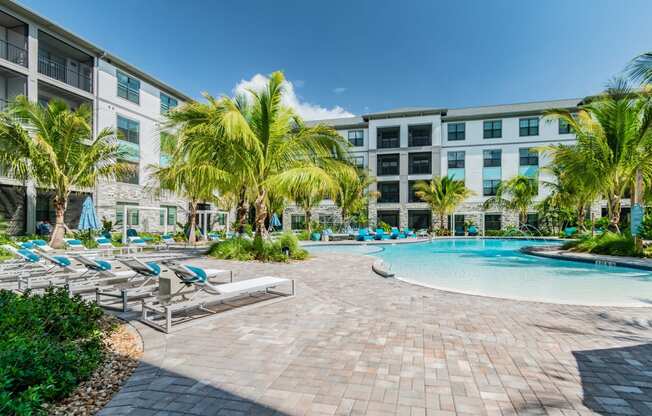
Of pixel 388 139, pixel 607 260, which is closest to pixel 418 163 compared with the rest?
pixel 388 139

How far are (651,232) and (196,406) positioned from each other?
17.6 metres

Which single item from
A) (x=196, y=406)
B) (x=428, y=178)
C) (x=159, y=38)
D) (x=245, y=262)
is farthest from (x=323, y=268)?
(x=428, y=178)

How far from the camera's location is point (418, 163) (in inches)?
1511

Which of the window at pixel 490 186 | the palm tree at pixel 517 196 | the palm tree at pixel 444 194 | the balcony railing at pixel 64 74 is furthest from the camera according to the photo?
the window at pixel 490 186

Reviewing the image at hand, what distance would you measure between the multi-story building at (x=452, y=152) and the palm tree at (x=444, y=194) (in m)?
2.32

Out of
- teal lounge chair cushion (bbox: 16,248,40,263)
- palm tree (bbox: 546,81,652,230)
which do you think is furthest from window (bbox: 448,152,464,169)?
teal lounge chair cushion (bbox: 16,248,40,263)

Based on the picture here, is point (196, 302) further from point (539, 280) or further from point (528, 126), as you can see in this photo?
point (528, 126)

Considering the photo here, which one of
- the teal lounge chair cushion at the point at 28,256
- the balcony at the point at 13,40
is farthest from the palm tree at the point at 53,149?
the teal lounge chair cushion at the point at 28,256

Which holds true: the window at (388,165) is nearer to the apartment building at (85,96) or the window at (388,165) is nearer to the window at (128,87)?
the apartment building at (85,96)

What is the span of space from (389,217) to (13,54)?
3265 centimetres

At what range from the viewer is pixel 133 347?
4.11 meters

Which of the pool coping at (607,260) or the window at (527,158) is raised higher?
the window at (527,158)

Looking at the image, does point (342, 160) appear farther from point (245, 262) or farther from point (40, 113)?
point (40, 113)

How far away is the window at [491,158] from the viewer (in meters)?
35.5
